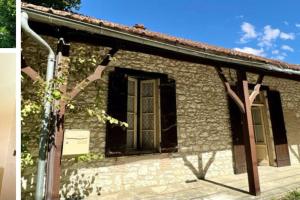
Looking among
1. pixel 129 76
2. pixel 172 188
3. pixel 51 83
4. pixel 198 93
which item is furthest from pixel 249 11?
pixel 51 83

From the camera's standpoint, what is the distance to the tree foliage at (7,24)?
35.6ft

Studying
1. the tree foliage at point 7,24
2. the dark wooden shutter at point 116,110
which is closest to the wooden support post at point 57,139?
the dark wooden shutter at point 116,110

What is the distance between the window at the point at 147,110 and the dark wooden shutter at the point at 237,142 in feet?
5.84

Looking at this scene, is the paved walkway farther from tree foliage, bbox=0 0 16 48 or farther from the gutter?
tree foliage, bbox=0 0 16 48

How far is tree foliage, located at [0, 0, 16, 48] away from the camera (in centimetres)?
1085

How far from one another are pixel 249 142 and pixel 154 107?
2.01 m

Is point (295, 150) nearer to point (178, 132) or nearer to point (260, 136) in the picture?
point (260, 136)

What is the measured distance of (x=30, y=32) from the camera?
3.12 m

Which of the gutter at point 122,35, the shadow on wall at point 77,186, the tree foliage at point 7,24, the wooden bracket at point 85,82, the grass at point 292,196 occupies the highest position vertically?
the tree foliage at point 7,24

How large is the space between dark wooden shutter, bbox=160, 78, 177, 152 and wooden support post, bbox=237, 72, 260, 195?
56.1 inches

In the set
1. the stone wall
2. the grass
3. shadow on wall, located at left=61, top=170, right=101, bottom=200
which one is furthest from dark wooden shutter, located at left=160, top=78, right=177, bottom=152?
the grass

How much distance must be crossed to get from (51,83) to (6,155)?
5.17 feet

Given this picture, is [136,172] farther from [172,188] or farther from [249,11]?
[249,11]

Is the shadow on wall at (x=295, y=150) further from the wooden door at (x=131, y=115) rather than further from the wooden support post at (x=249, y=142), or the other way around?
the wooden door at (x=131, y=115)
